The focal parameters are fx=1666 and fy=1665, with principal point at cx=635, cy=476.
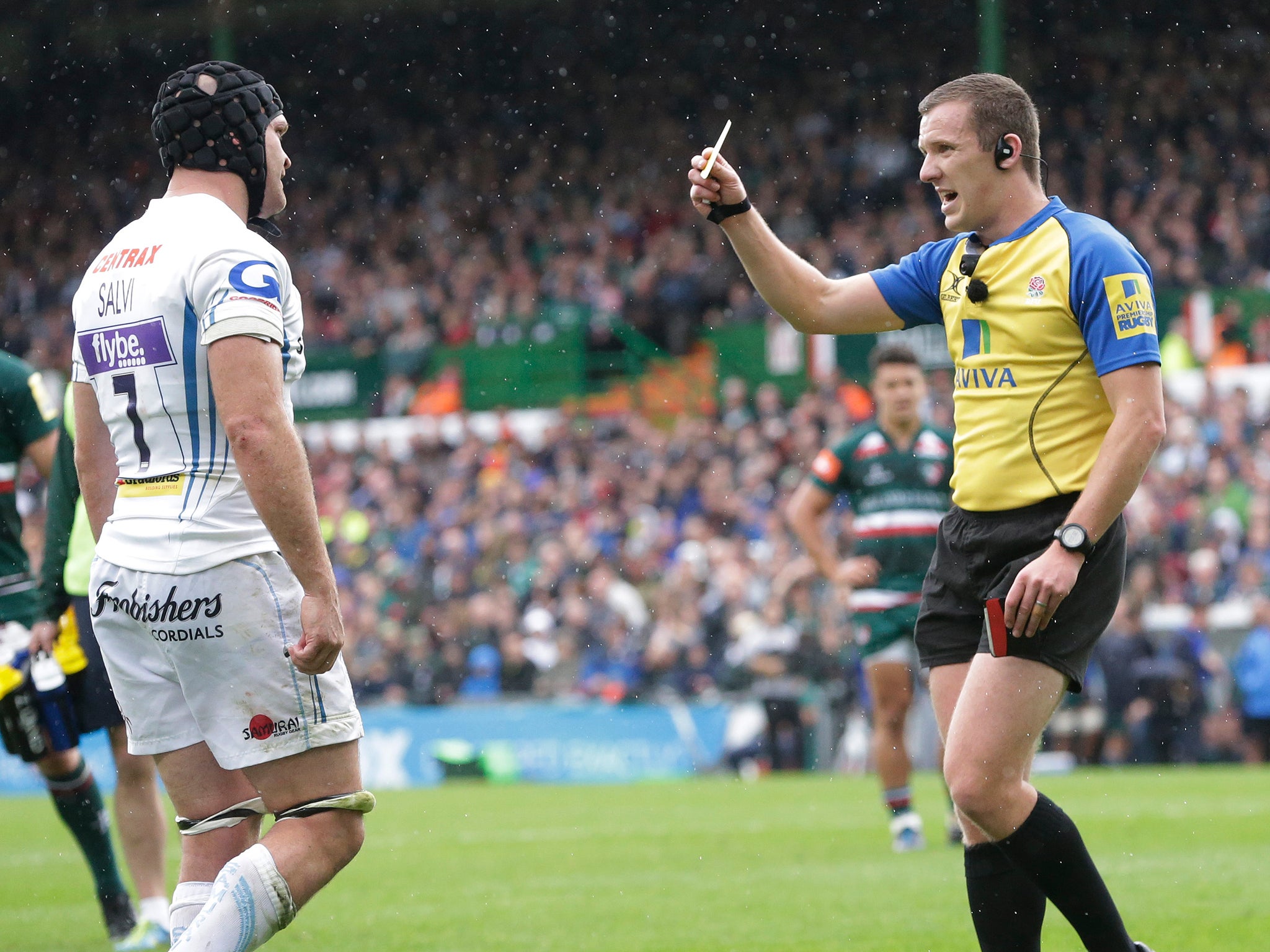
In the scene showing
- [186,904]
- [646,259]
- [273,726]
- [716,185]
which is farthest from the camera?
[646,259]

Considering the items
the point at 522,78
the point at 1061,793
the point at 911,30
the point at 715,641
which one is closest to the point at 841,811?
the point at 1061,793

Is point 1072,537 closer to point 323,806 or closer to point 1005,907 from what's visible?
point 1005,907

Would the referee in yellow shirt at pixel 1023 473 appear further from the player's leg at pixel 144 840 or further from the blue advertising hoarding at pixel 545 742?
the blue advertising hoarding at pixel 545 742

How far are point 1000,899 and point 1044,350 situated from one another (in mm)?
1386

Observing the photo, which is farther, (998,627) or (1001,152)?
(1001,152)

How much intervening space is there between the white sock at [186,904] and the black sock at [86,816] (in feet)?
9.55

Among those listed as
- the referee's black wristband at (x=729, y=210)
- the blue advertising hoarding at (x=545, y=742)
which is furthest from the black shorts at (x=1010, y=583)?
the blue advertising hoarding at (x=545, y=742)

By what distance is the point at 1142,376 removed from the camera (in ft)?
12.8

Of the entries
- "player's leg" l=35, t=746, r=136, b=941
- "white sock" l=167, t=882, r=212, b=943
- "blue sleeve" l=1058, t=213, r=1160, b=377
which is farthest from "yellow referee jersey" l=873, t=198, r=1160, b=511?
"player's leg" l=35, t=746, r=136, b=941

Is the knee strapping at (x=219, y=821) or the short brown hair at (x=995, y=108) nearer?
the knee strapping at (x=219, y=821)

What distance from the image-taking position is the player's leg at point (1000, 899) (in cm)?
418

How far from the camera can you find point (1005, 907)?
4191 millimetres

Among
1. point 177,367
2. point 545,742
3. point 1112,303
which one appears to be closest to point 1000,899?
point 1112,303

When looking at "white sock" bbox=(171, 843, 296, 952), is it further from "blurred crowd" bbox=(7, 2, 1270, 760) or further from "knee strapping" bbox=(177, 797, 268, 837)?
"blurred crowd" bbox=(7, 2, 1270, 760)
